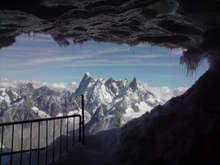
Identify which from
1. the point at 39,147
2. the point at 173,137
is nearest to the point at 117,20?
the point at 173,137

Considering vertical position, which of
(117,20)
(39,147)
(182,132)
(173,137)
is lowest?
(39,147)

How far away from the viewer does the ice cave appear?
5.68 metres

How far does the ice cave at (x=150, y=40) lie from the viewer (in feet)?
18.6

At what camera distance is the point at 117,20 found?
277 inches

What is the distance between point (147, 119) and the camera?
9.18 meters

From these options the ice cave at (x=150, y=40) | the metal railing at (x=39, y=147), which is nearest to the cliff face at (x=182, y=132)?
the ice cave at (x=150, y=40)

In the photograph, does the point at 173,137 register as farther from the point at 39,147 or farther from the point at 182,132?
the point at 39,147

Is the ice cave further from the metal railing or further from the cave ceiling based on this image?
the metal railing

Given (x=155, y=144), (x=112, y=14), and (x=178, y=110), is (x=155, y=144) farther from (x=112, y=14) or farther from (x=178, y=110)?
(x=112, y=14)

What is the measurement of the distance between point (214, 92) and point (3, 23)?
1045 centimetres

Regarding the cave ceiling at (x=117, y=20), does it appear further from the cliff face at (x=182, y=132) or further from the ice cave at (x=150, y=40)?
the cliff face at (x=182, y=132)

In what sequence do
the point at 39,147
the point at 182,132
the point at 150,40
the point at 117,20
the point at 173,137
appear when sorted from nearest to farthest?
1. the point at 117,20
2. the point at 39,147
3. the point at 173,137
4. the point at 182,132
5. the point at 150,40

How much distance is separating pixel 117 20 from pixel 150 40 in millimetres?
3662

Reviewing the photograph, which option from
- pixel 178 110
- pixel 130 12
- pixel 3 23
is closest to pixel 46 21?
pixel 3 23
